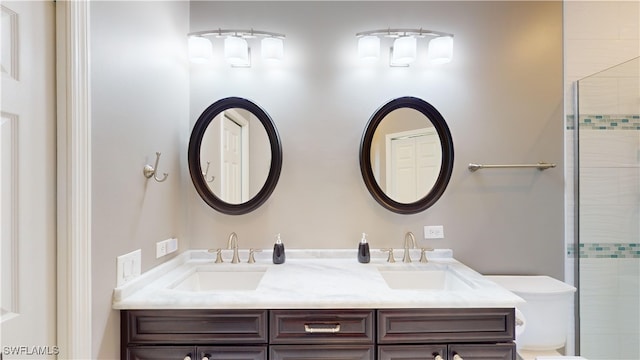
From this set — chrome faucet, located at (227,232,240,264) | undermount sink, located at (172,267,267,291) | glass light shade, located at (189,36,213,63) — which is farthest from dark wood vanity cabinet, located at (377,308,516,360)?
glass light shade, located at (189,36,213,63)

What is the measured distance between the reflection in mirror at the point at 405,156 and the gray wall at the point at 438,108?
0.40ft

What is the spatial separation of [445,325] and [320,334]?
0.53 metres

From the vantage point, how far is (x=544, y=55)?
2084 millimetres

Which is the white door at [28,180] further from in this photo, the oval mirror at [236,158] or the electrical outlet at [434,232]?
the electrical outlet at [434,232]

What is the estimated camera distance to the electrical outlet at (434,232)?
206 cm

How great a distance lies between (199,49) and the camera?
6.48 feet

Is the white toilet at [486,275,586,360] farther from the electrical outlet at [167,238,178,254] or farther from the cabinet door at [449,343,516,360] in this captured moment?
the electrical outlet at [167,238,178,254]

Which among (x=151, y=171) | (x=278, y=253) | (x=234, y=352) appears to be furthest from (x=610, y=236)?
(x=151, y=171)

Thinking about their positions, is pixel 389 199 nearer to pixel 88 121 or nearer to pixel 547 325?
pixel 547 325

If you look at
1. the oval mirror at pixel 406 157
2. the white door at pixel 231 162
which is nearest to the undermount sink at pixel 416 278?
the oval mirror at pixel 406 157

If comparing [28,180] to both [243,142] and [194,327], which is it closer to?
[194,327]

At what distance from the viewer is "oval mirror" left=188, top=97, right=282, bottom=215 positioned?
2008mm

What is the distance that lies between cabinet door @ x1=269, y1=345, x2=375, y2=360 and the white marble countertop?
174 mm

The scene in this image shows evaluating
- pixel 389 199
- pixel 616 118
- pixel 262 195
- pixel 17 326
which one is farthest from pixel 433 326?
pixel 616 118
